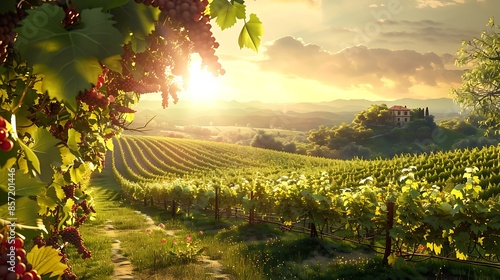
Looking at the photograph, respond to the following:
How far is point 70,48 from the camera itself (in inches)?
41.2

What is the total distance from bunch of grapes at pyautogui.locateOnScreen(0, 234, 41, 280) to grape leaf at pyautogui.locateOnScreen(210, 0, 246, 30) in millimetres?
1094

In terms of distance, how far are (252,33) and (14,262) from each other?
4.08 ft

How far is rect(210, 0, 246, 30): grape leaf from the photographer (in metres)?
1.72

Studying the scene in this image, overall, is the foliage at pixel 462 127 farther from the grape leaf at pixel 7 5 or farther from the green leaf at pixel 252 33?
the grape leaf at pixel 7 5

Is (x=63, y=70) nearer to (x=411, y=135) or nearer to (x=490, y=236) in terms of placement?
(x=490, y=236)

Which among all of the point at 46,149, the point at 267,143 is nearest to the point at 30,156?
the point at 46,149

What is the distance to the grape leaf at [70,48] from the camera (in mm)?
1044

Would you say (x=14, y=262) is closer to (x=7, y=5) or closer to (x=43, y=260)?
(x=43, y=260)

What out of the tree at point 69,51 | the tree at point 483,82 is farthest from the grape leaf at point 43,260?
the tree at point 483,82

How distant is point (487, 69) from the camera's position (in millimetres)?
35844

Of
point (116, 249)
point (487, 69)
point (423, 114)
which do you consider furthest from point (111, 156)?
point (423, 114)

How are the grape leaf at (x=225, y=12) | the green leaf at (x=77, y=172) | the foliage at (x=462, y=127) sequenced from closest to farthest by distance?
the grape leaf at (x=225, y=12) < the green leaf at (x=77, y=172) < the foliage at (x=462, y=127)

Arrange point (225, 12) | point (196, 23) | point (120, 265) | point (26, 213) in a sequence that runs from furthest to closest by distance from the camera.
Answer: point (120, 265)
point (225, 12)
point (196, 23)
point (26, 213)

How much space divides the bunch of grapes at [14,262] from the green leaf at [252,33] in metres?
1.17
